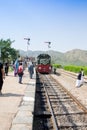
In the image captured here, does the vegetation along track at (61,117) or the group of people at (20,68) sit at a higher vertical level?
the group of people at (20,68)

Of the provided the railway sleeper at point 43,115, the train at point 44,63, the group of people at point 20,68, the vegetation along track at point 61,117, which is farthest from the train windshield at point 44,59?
the railway sleeper at point 43,115

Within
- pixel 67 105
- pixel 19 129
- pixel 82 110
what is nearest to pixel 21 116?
pixel 19 129

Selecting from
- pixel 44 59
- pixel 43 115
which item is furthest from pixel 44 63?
pixel 43 115

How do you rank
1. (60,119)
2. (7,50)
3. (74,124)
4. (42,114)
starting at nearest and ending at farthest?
(74,124)
(60,119)
(42,114)
(7,50)

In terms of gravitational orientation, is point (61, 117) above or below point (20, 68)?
below

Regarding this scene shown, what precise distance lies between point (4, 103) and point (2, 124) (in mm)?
4222

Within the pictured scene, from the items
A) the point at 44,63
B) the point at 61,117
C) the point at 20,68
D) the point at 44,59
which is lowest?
the point at 61,117

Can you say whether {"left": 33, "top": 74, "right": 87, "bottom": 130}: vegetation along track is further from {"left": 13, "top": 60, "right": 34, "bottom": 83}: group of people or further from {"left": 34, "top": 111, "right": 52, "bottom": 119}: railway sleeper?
{"left": 13, "top": 60, "right": 34, "bottom": 83}: group of people

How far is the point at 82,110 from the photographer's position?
13844 millimetres

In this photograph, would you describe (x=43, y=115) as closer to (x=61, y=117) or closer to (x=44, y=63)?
(x=61, y=117)

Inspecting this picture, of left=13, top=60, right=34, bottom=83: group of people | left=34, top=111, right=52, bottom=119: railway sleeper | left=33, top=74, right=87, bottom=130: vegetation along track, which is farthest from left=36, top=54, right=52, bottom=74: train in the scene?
left=34, top=111, right=52, bottom=119: railway sleeper

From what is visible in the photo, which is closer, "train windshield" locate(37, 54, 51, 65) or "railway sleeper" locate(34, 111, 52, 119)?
"railway sleeper" locate(34, 111, 52, 119)

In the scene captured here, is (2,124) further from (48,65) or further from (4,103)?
(48,65)

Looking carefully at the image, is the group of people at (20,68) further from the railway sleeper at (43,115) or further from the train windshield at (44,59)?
the train windshield at (44,59)
